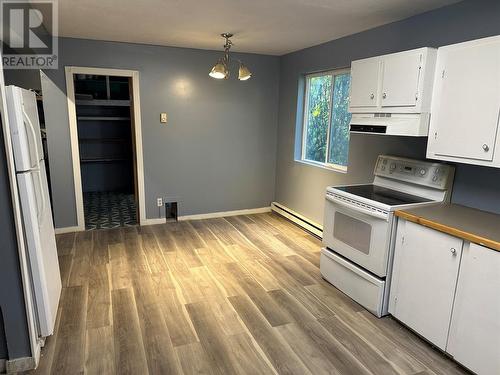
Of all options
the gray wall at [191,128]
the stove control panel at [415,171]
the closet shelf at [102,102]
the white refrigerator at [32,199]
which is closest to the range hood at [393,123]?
the stove control panel at [415,171]

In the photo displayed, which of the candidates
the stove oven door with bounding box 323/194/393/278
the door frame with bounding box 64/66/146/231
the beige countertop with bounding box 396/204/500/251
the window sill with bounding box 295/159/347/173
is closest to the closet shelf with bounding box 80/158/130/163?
the door frame with bounding box 64/66/146/231

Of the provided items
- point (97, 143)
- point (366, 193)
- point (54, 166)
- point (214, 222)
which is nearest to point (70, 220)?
point (54, 166)

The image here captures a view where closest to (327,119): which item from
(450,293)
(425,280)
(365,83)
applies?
(365,83)

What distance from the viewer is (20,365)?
6.52 feet

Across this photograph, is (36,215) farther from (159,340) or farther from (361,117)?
(361,117)

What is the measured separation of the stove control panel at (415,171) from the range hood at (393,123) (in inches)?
13.9

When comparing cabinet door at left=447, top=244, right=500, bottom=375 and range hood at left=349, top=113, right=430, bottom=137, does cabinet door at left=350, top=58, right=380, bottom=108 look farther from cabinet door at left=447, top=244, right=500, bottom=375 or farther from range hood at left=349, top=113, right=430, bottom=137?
cabinet door at left=447, top=244, right=500, bottom=375

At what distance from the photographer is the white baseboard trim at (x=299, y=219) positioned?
431cm

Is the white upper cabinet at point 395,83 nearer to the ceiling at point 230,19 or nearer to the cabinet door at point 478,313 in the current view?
the ceiling at point 230,19

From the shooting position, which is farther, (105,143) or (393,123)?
(105,143)

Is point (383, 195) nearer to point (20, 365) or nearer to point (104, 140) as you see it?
point (20, 365)

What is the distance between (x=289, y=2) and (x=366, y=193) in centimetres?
163

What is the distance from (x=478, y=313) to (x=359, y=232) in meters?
0.96

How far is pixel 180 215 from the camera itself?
485 centimetres
